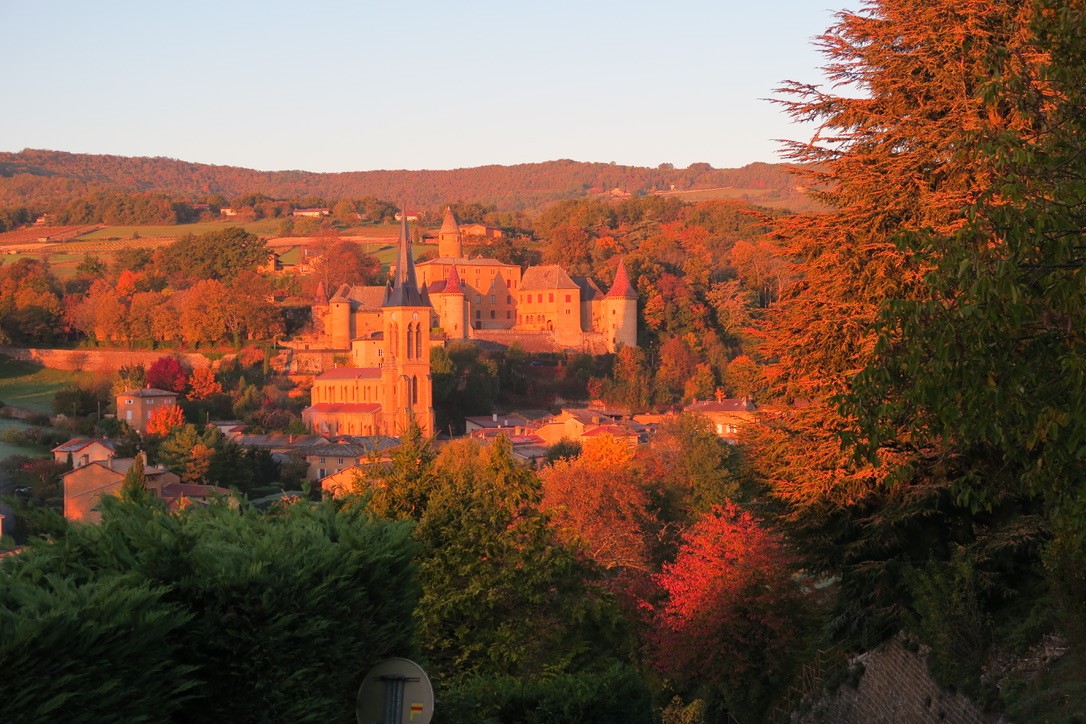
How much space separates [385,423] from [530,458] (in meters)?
13.5

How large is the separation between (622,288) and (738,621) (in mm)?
72324

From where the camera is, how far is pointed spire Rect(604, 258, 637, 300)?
3501 inches

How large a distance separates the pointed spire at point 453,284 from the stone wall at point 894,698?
69450 millimetres

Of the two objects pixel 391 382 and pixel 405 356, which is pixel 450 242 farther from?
pixel 391 382

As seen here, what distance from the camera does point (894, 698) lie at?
1409cm

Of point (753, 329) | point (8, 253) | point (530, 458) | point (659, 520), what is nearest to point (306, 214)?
point (8, 253)

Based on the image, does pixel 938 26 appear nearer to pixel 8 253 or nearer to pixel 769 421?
pixel 769 421

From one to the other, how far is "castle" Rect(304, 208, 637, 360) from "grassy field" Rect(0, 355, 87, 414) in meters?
13.6

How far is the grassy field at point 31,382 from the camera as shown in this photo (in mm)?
68125

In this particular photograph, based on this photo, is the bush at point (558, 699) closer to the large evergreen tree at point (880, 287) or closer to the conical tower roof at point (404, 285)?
the large evergreen tree at point (880, 287)

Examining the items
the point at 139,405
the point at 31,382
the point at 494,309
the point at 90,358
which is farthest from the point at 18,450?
the point at 494,309

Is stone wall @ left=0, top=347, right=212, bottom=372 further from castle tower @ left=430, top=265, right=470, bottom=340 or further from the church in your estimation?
castle tower @ left=430, top=265, right=470, bottom=340

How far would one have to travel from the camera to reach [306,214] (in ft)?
473

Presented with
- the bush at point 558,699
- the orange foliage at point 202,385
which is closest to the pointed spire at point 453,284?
the orange foliage at point 202,385
